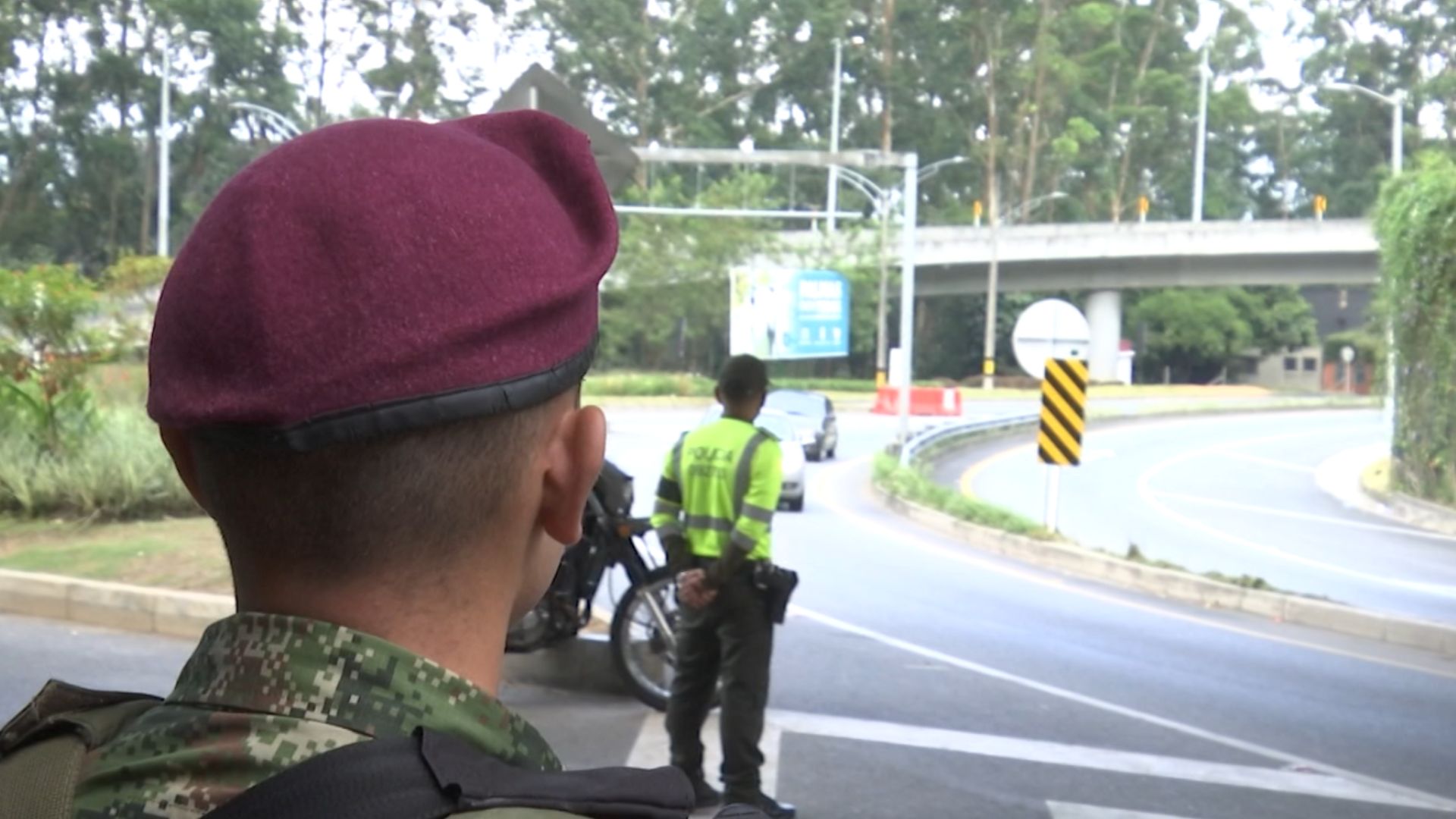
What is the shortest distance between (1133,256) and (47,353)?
1591 inches

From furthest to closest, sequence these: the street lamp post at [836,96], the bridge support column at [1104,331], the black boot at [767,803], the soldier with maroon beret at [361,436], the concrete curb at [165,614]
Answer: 1. the bridge support column at [1104,331]
2. the street lamp post at [836,96]
3. the concrete curb at [165,614]
4. the black boot at [767,803]
5. the soldier with maroon beret at [361,436]

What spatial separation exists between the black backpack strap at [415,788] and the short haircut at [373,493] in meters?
0.17

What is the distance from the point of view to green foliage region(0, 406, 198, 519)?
12750 mm

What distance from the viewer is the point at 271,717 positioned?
1.10 m

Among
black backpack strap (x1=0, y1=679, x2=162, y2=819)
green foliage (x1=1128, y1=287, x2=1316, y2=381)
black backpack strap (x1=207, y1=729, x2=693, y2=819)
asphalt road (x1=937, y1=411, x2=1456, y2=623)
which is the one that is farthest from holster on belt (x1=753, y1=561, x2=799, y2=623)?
green foliage (x1=1128, y1=287, x2=1316, y2=381)

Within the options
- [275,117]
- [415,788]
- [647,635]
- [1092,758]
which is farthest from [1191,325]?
[415,788]

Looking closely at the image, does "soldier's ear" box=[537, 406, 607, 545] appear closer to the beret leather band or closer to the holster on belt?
the beret leather band

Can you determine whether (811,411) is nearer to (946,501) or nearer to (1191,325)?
(946,501)

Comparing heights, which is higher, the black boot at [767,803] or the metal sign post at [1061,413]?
the metal sign post at [1061,413]

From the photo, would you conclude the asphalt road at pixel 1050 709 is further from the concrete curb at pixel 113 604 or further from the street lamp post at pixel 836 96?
the street lamp post at pixel 836 96

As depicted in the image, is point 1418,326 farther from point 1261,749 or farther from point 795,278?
point 1261,749

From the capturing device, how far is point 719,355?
152 ft

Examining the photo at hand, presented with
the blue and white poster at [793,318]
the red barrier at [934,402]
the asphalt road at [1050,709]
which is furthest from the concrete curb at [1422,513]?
the red barrier at [934,402]

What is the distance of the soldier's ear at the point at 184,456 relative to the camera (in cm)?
127
